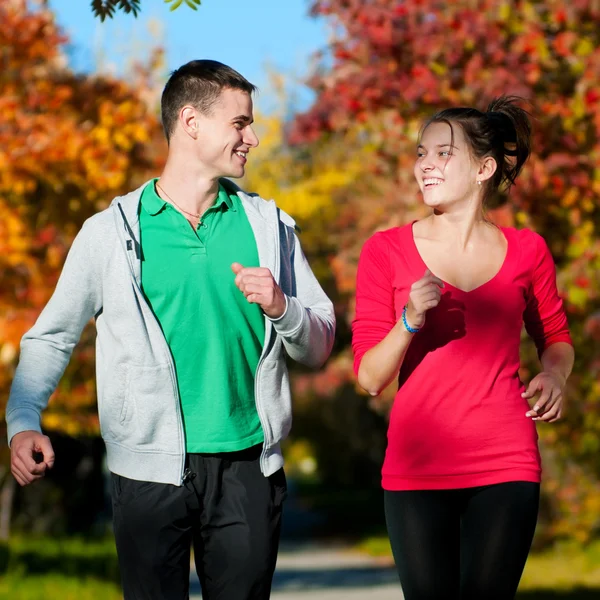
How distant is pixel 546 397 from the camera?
12.1 ft

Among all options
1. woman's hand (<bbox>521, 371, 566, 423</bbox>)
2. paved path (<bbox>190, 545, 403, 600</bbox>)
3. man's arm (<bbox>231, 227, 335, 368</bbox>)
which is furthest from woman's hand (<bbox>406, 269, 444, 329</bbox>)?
paved path (<bbox>190, 545, 403, 600</bbox>)

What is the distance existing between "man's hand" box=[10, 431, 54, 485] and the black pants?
306 millimetres

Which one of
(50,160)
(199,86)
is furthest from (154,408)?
(50,160)

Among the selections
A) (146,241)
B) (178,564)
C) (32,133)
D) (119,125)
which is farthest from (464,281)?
(119,125)

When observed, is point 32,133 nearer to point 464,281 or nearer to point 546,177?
point 546,177

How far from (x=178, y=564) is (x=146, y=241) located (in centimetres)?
102

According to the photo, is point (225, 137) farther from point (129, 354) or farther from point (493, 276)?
point (493, 276)

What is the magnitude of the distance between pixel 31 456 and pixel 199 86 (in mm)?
1292

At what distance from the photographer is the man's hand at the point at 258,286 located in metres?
3.40

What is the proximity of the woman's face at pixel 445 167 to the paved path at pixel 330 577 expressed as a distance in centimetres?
807

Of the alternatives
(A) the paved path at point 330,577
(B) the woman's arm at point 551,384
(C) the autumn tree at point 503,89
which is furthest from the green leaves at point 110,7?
(A) the paved path at point 330,577

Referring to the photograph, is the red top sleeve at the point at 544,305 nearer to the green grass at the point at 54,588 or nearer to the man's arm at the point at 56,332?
the man's arm at the point at 56,332

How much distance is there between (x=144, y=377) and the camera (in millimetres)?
3619

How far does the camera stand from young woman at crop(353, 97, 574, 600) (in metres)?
3.62
